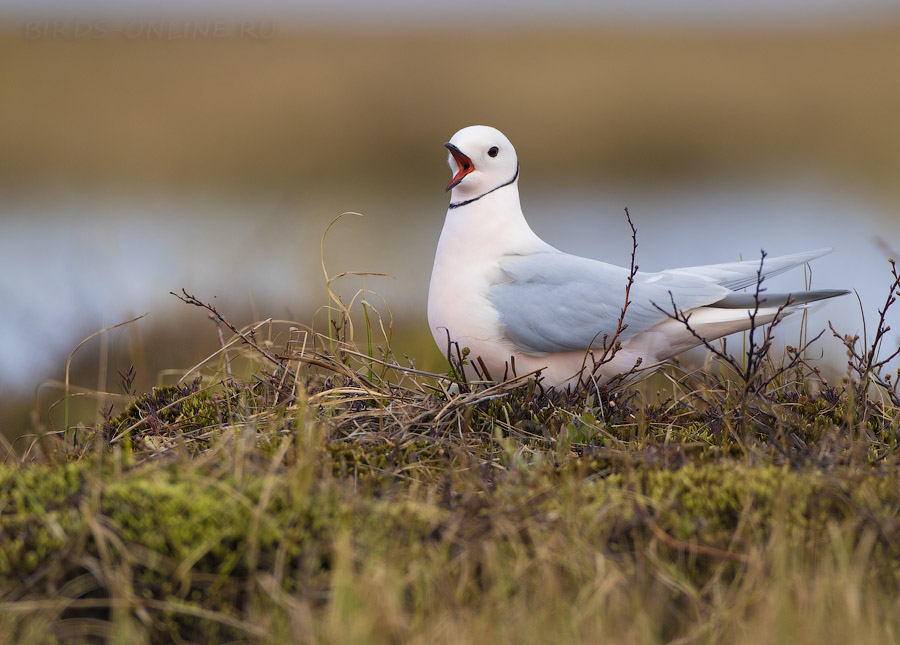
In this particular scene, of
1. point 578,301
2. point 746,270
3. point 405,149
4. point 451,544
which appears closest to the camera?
point 451,544

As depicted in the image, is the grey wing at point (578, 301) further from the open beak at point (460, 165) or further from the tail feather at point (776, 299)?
the open beak at point (460, 165)

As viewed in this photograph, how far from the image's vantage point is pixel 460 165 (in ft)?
13.8

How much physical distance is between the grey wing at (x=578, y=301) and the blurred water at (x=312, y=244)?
264 centimetres

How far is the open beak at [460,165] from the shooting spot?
162 inches

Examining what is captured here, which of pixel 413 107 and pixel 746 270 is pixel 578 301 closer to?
pixel 746 270

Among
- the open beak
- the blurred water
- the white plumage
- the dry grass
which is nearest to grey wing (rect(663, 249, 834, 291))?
the white plumage

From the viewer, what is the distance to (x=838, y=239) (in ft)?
33.1

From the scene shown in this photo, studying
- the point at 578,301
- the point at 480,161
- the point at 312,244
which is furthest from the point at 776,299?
the point at 312,244

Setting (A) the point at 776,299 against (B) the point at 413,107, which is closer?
(A) the point at 776,299

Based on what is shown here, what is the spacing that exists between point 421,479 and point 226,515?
0.77 metres

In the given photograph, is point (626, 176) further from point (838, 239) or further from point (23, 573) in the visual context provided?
point (23, 573)

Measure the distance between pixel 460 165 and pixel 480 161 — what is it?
12 cm

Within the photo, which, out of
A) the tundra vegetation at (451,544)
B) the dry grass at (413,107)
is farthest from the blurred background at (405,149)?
the tundra vegetation at (451,544)

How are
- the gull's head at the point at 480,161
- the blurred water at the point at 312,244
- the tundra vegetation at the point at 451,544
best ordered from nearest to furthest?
the tundra vegetation at the point at 451,544, the gull's head at the point at 480,161, the blurred water at the point at 312,244
